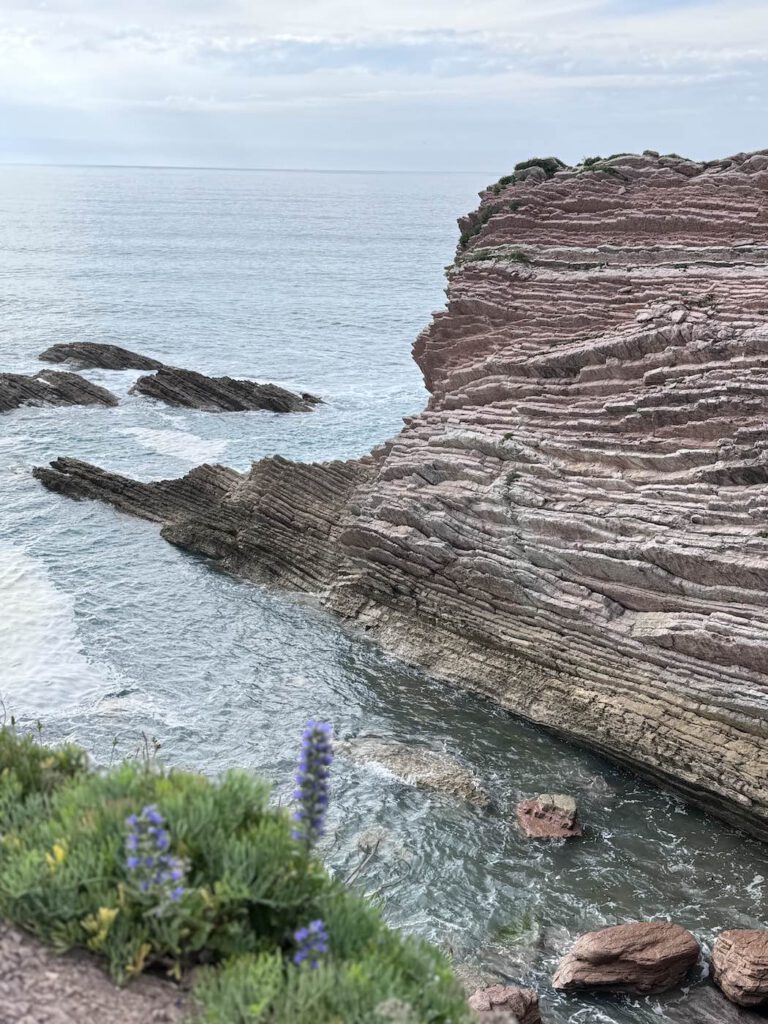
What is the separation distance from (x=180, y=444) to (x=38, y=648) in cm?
2007

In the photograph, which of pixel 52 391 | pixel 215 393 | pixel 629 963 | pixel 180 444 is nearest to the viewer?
pixel 629 963

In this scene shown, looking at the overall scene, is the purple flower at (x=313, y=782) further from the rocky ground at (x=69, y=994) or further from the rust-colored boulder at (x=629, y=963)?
the rust-colored boulder at (x=629, y=963)

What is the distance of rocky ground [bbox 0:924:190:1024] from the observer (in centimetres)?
737

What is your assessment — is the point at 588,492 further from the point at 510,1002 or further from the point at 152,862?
the point at 152,862

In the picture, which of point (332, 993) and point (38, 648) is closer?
point (332, 993)

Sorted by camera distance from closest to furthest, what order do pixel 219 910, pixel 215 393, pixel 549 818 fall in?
1. pixel 219 910
2. pixel 549 818
3. pixel 215 393

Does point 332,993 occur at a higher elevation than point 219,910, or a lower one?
lower

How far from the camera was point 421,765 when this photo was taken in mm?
20891

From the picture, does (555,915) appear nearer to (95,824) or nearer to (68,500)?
(95,824)

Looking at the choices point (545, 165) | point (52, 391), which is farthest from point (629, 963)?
point (52, 391)

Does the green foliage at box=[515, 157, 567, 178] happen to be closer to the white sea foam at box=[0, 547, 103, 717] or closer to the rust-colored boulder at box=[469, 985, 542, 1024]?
the white sea foam at box=[0, 547, 103, 717]

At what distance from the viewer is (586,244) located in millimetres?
28812

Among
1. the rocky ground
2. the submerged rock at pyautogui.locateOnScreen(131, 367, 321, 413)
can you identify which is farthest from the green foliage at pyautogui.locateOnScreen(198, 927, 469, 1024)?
the submerged rock at pyautogui.locateOnScreen(131, 367, 321, 413)

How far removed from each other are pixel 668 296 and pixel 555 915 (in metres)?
15.4
